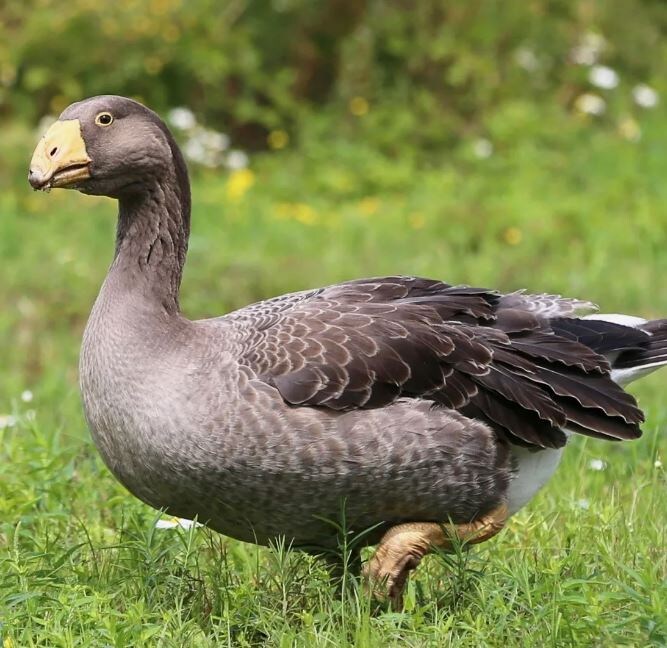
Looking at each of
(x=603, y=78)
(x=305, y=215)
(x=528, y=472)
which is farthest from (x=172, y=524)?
(x=603, y=78)

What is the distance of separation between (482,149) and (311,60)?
2.14 metres

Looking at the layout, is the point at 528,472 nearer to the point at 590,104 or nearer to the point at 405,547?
the point at 405,547

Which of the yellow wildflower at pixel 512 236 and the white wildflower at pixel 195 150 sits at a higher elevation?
the white wildflower at pixel 195 150

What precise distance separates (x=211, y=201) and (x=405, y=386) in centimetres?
693

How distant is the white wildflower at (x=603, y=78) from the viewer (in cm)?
1241

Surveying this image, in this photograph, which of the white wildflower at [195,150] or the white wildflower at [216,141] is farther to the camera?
the white wildflower at [216,141]

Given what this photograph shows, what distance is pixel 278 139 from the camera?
12.6 meters

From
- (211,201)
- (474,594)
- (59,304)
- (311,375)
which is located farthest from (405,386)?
(211,201)

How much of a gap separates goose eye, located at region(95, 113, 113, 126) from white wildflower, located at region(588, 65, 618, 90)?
8.53m

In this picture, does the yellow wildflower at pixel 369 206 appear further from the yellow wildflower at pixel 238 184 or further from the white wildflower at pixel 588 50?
the white wildflower at pixel 588 50

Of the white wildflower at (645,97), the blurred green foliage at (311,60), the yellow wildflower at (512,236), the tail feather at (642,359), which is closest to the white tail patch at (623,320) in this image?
the tail feather at (642,359)

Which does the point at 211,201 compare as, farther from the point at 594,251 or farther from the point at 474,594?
the point at 474,594

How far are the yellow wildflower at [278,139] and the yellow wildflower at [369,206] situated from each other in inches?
51.6

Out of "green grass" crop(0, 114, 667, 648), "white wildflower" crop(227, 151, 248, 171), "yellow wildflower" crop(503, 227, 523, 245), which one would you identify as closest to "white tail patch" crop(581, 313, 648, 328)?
"green grass" crop(0, 114, 667, 648)
